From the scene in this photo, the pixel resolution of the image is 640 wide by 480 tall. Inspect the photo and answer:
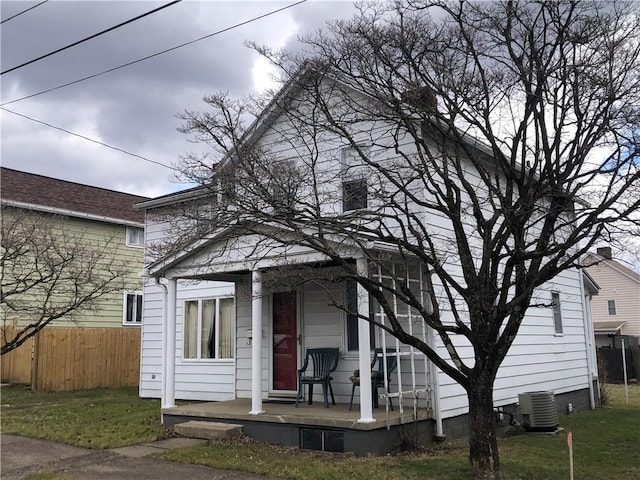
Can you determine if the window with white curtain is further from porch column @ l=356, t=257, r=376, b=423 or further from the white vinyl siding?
porch column @ l=356, t=257, r=376, b=423

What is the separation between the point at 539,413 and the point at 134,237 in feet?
58.4

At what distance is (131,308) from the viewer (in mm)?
23391

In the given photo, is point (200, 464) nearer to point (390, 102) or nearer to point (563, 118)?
point (390, 102)

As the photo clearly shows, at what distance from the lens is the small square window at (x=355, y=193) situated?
949cm

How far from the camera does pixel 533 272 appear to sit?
7738 mm

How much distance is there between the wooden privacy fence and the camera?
18.5m

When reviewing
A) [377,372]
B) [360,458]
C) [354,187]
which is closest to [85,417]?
[377,372]

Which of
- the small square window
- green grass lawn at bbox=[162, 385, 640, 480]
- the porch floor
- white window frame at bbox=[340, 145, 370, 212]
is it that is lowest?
green grass lawn at bbox=[162, 385, 640, 480]

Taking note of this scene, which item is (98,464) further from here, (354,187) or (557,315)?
(557,315)

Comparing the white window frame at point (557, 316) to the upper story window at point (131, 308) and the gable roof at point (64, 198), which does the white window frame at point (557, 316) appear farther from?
the upper story window at point (131, 308)

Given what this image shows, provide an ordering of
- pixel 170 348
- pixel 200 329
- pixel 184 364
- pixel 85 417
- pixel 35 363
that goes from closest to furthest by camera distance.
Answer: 1. pixel 170 348
2. pixel 85 417
3. pixel 200 329
4. pixel 184 364
5. pixel 35 363

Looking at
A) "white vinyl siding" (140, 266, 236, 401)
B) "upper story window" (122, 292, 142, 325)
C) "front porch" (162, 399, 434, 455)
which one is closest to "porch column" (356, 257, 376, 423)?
"front porch" (162, 399, 434, 455)

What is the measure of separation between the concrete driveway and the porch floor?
841 millimetres

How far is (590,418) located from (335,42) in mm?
10307
